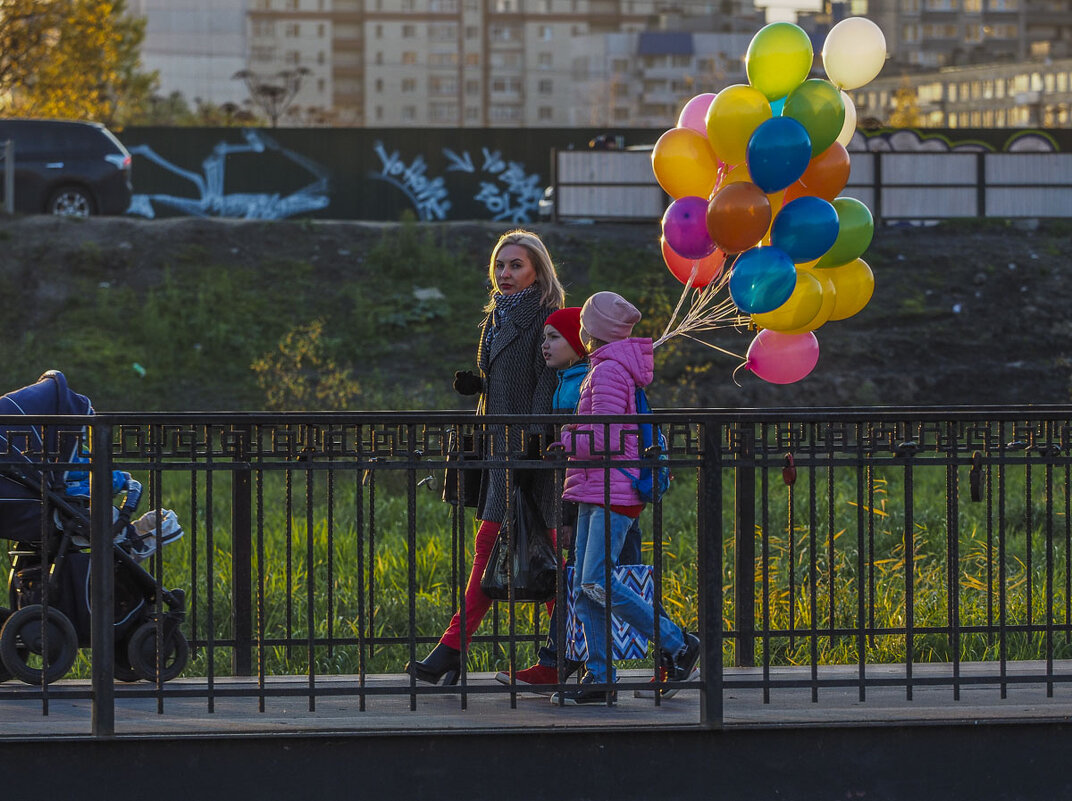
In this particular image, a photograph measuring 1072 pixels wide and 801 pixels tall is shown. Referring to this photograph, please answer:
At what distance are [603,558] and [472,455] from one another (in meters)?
0.72

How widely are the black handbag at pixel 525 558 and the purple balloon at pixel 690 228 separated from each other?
1.49 metres

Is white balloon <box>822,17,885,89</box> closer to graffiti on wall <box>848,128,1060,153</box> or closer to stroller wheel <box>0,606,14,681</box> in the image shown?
stroller wheel <box>0,606,14,681</box>

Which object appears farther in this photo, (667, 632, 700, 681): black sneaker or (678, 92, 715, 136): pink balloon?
(678, 92, 715, 136): pink balloon

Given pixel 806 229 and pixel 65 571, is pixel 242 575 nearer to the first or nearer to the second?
pixel 65 571

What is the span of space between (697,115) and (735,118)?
2.11ft

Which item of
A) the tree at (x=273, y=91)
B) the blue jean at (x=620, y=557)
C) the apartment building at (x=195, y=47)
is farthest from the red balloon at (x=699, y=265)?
the apartment building at (x=195, y=47)

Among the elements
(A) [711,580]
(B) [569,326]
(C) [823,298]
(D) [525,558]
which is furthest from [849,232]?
(D) [525,558]

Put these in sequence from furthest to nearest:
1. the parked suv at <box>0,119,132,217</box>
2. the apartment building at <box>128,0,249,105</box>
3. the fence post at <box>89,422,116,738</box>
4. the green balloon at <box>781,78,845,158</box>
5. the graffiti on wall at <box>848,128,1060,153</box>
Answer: the apartment building at <box>128,0,249,105</box>, the graffiti on wall at <box>848,128,1060,153</box>, the parked suv at <box>0,119,132,217</box>, the green balloon at <box>781,78,845,158</box>, the fence post at <box>89,422,116,738</box>

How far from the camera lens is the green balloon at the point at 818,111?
6207 mm

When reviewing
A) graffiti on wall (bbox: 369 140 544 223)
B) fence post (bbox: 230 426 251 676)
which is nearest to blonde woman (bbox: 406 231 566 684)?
fence post (bbox: 230 426 251 676)

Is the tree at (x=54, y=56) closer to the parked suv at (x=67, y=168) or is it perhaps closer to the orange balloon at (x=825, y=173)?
the parked suv at (x=67, y=168)

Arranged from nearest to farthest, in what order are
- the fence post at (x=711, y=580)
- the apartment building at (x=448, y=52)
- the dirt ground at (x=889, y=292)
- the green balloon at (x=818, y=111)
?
the fence post at (x=711, y=580) → the green balloon at (x=818, y=111) → the dirt ground at (x=889, y=292) → the apartment building at (x=448, y=52)

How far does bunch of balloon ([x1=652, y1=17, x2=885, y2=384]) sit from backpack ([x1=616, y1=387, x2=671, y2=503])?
81cm

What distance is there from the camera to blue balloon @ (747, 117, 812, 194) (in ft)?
19.6
